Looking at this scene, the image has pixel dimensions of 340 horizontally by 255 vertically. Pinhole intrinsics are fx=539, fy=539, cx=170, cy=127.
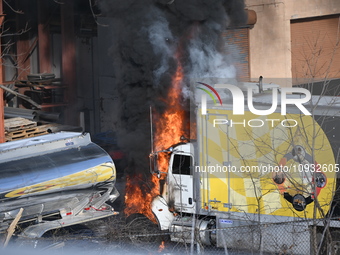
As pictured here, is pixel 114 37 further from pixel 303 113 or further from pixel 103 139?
pixel 303 113

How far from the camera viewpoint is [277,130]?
11.1m

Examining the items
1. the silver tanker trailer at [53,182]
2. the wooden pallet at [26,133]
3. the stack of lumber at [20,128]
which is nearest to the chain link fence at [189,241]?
the silver tanker trailer at [53,182]

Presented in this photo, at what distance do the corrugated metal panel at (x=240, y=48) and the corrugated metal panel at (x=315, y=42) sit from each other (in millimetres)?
1991

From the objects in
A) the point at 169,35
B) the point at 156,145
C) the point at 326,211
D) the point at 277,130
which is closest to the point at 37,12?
the point at 169,35

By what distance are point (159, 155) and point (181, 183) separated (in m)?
1.13

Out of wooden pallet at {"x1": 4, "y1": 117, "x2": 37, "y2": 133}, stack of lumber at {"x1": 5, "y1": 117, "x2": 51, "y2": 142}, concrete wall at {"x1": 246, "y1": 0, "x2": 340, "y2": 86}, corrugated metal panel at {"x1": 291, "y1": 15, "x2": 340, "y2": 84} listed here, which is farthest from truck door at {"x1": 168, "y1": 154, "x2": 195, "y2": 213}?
concrete wall at {"x1": 246, "y1": 0, "x2": 340, "y2": 86}

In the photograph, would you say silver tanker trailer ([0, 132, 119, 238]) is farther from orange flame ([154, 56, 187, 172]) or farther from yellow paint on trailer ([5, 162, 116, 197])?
orange flame ([154, 56, 187, 172])

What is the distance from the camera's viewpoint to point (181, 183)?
12.8 meters

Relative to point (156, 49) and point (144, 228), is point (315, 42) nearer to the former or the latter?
point (156, 49)

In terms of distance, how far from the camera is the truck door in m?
12.6

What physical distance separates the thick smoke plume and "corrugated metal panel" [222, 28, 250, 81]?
3837 mm

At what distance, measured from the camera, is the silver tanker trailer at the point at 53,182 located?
12.1 m

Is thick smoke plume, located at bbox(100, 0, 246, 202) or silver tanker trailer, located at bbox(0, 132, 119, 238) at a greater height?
thick smoke plume, located at bbox(100, 0, 246, 202)

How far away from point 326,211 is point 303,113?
1.97m
